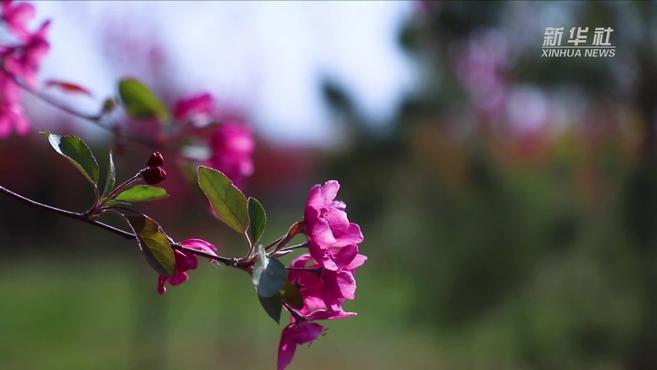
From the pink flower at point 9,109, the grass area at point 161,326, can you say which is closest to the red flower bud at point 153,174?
the pink flower at point 9,109

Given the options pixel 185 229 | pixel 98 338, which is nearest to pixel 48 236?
pixel 98 338

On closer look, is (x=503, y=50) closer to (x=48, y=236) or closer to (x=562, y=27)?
(x=562, y=27)

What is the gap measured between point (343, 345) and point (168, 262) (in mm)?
3244

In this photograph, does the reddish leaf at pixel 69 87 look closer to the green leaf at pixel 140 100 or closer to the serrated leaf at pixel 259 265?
the green leaf at pixel 140 100

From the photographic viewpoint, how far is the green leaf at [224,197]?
0.34m

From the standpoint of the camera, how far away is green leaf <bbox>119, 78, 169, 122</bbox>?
2.07ft

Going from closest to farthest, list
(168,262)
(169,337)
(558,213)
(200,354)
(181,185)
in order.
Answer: (168,262), (558,213), (181,185), (200,354), (169,337)

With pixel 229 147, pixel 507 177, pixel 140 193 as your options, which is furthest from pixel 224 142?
pixel 507 177

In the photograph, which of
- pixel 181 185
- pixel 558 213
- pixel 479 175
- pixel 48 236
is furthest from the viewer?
pixel 48 236

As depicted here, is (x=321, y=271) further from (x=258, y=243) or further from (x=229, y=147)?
(x=229, y=147)

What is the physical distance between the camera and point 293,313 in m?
0.34

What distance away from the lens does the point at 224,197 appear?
0.35 meters

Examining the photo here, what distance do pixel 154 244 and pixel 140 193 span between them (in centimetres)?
3

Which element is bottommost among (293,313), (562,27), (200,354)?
(293,313)
